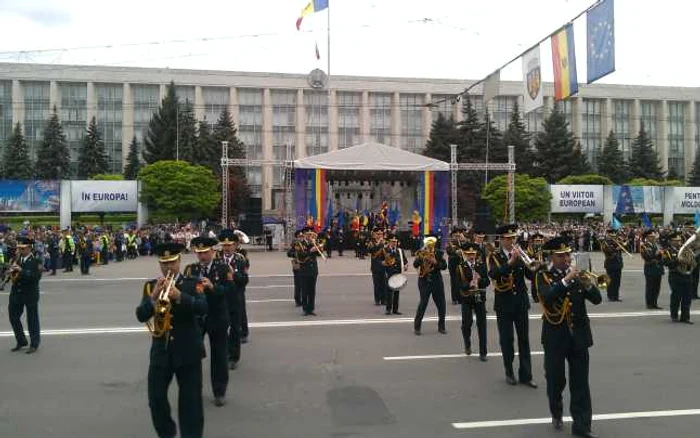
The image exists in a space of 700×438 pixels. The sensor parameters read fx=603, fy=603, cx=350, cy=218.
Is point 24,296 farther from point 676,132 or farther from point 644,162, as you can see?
point 676,132

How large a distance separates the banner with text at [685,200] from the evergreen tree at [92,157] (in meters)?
55.0

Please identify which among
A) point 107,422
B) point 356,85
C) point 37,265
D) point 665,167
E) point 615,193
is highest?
point 356,85

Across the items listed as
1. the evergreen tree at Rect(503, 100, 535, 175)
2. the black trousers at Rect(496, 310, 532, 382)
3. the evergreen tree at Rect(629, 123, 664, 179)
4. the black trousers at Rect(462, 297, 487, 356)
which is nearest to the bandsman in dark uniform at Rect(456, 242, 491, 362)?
the black trousers at Rect(462, 297, 487, 356)

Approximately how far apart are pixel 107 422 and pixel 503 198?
45829mm

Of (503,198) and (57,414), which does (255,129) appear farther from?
(57,414)

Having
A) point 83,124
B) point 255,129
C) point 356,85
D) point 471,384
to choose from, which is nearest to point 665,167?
point 356,85

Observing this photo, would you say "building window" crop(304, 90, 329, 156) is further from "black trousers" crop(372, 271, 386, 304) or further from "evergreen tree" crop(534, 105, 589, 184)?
"black trousers" crop(372, 271, 386, 304)

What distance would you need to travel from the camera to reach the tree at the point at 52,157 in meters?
63.0

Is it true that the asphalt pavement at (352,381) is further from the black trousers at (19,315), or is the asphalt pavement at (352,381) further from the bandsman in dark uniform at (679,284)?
the bandsman in dark uniform at (679,284)

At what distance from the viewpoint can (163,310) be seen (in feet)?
16.7

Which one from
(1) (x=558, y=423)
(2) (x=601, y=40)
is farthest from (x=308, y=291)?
(2) (x=601, y=40)

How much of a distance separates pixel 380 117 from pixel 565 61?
213 feet

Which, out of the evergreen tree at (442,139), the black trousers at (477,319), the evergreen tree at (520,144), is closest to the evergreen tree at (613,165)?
the evergreen tree at (520,144)

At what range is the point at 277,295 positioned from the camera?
16750 millimetres
